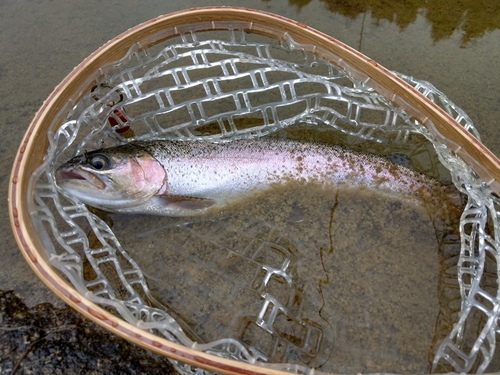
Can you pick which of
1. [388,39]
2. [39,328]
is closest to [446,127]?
[388,39]

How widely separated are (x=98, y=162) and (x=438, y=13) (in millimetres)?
3645

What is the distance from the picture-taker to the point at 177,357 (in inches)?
51.8

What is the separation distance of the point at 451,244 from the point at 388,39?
2.14 metres

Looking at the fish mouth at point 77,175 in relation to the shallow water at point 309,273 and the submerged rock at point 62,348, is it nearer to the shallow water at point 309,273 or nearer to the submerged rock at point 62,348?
the shallow water at point 309,273

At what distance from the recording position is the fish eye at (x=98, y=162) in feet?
7.37

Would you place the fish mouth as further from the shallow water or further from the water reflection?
the water reflection

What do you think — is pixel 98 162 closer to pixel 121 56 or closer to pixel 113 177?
pixel 113 177

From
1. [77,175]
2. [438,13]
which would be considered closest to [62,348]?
[77,175]

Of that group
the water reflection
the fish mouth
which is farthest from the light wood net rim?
the water reflection

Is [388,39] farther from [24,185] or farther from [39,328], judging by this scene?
[39,328]

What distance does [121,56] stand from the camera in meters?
2.31

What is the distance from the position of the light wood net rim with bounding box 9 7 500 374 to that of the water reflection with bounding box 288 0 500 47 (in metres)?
1.88

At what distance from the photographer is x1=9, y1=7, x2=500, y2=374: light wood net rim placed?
4.32 feet

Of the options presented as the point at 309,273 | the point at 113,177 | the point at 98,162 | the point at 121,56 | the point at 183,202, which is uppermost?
the point at 121,56
